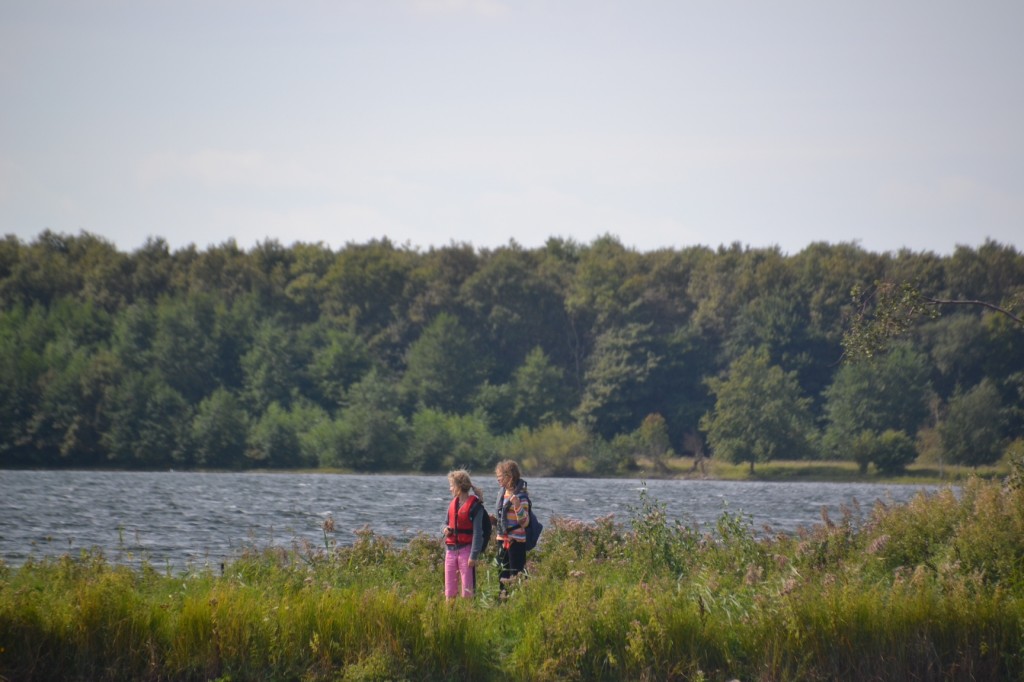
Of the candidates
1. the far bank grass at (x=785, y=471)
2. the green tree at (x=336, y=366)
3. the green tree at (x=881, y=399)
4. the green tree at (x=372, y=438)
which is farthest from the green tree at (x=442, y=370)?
the green tree at (x=881, y=399)

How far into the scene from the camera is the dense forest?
309ft

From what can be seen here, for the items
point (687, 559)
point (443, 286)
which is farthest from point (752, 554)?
point (443, 286)

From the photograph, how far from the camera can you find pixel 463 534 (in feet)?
48.9

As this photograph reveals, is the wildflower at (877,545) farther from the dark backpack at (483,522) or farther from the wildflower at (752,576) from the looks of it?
the dark backpack at (483,522)

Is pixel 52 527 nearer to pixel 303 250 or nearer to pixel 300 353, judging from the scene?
pixel 300 353

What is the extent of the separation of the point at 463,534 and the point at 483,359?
301 ft

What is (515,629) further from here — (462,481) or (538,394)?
(538,394)

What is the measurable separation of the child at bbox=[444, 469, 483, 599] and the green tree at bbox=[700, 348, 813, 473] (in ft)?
270

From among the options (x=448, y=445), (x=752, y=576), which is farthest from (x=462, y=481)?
(x=448, y=445)

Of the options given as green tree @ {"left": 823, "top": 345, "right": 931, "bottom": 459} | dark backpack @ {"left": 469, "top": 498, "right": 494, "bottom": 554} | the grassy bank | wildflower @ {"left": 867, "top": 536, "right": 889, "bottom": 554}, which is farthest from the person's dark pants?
green tree @ {"left": 823, "top": 345, "right": 931, "bottom": 459}

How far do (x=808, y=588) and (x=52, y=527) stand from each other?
2359cm

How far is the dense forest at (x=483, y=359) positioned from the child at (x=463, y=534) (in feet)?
252

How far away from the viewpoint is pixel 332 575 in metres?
15.4

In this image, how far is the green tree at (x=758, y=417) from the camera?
96.1 metres
